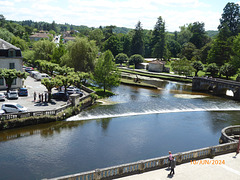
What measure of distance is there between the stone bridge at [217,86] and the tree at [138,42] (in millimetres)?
72516

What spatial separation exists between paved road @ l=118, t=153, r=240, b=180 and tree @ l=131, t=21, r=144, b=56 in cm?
13006

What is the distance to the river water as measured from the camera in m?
27.3

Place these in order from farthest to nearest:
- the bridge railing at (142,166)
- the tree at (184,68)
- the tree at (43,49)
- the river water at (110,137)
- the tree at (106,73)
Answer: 1. the tree at (184,68)
2. the tree at (43,49)
3. the tree at (106,73)
4. the river water at (110,137)
5. the bridge railing at (142,166)

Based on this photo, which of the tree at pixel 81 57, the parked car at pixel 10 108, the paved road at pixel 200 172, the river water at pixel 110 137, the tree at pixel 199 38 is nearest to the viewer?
the paved road at pixel 200 172

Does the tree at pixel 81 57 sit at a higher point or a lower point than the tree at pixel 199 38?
lower

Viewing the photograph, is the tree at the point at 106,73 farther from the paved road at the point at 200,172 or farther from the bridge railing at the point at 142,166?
the paved road at the point at 200,172

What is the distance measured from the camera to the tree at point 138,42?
151 m

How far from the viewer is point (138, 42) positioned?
151500 millimetres

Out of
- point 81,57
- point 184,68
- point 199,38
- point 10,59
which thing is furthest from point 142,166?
point 199,38

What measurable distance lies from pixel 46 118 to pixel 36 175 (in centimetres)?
1547

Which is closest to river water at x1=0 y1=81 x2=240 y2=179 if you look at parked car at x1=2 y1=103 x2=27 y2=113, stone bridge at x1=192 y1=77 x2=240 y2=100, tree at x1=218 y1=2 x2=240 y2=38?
parked car at x1=2 y1=103 x2=27 y2=113

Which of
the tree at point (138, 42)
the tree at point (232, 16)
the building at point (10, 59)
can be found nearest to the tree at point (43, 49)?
the building at point (10, 59)

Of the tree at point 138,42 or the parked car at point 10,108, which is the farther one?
the tree at point 138,42

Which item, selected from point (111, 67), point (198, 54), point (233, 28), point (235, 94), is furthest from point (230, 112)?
point (233, 28)
